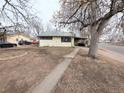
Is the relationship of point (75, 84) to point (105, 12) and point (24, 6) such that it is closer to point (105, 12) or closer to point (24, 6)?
point (105, 12)

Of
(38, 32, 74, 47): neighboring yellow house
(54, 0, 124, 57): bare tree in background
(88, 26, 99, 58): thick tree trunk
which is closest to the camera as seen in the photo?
(54, 0, 124, 57): bare tree in background

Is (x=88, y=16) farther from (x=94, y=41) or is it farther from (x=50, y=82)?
(x=50, y=82)

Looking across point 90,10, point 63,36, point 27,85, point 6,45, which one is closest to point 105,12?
point 90,10

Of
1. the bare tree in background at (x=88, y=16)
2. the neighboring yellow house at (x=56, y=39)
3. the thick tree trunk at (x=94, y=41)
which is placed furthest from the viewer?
the neighboring yellow house at (x=56, y=39)

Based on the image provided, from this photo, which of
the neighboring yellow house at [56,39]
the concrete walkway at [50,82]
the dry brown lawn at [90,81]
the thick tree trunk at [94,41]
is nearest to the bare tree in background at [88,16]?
the thick tree trunk at [94,41]

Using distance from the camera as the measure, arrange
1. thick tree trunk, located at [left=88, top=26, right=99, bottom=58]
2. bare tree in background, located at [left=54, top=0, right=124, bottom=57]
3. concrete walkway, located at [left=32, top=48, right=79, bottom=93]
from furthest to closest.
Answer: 1. thick tree trunk, located at [left=88, top=26, right=99, bottom=58]
2. bare tree in background, located at [left=54, top=0, right=124, bottom=57]
3. concrete walkway, located at [left=32, top=48, right=79, bottom=93]

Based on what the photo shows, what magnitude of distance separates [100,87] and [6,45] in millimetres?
35018

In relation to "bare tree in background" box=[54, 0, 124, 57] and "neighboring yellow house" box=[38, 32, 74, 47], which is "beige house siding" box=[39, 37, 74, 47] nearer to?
"neighboring yellow house" box=[38, 32, 74, 47]

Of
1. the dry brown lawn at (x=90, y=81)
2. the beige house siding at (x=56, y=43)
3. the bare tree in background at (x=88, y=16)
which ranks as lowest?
the dry brown lawn at (x=90, y=81)

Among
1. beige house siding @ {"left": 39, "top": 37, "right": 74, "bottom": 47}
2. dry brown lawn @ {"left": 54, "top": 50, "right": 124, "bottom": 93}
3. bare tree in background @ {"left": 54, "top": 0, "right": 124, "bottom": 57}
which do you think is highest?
bare tree in background @ {"left": 54, "top": 0, "right": 124, "bottom": 57}

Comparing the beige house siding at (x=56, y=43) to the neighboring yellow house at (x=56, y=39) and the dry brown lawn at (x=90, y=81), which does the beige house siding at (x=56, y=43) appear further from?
the dry brown lawn at (x=90, y=81)

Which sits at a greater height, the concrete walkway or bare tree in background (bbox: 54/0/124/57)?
bare tree in background (bbox: 54/0/124/57)

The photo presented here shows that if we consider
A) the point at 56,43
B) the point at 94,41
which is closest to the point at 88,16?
the point at 94,41

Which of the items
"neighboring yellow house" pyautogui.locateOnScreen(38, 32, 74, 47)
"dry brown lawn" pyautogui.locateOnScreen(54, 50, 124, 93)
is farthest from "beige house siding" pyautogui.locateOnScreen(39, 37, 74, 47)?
"dry brown lawn" pyautogui.locateOnScreen(54, 50, 124, 93)
